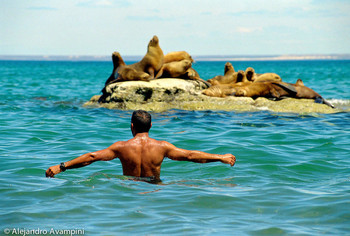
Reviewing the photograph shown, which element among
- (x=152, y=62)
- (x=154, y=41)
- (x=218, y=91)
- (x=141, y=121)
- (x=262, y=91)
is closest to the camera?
(x=141, y=121)

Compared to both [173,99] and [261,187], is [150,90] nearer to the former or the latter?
[173,99]

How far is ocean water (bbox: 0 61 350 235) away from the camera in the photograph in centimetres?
462

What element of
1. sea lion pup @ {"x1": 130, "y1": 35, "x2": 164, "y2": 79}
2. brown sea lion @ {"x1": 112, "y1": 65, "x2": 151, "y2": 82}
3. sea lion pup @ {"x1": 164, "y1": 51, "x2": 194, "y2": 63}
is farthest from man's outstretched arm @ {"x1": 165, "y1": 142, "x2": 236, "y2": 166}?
sea lion pup @ {"x1": 164, "y1": 51, "x2": 194, "y2": 63}

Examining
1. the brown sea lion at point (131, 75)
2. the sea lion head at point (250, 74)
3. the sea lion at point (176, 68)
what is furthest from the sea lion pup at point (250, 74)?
the brown sea lion at point (131, 75)

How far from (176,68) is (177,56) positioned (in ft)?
3.76

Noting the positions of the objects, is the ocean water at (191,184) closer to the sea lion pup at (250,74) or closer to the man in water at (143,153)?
the man in water at (143,153)

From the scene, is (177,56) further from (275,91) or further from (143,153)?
(143,153)

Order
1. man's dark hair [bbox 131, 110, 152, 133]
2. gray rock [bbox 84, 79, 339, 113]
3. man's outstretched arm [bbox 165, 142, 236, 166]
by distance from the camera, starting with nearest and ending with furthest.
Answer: man's outstretched arm [bbox 165, 142, 236, 166]
man's dark hair [bbox 131, 110, 152, 133]
gray rock [bbox 84, 79, 339, 113]

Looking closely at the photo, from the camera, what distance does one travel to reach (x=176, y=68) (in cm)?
1554

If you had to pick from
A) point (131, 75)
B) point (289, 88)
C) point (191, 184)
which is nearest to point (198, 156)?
point (191, 184)

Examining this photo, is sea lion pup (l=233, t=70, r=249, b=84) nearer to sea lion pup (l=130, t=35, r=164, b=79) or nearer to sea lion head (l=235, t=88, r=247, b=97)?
Result: sea lion head (l=235, t=88, r=247, b=97)

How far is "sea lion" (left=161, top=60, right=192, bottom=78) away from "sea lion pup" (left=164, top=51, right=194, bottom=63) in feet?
2.44

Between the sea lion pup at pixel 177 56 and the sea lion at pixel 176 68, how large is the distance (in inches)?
29.3

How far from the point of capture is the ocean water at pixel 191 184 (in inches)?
182
